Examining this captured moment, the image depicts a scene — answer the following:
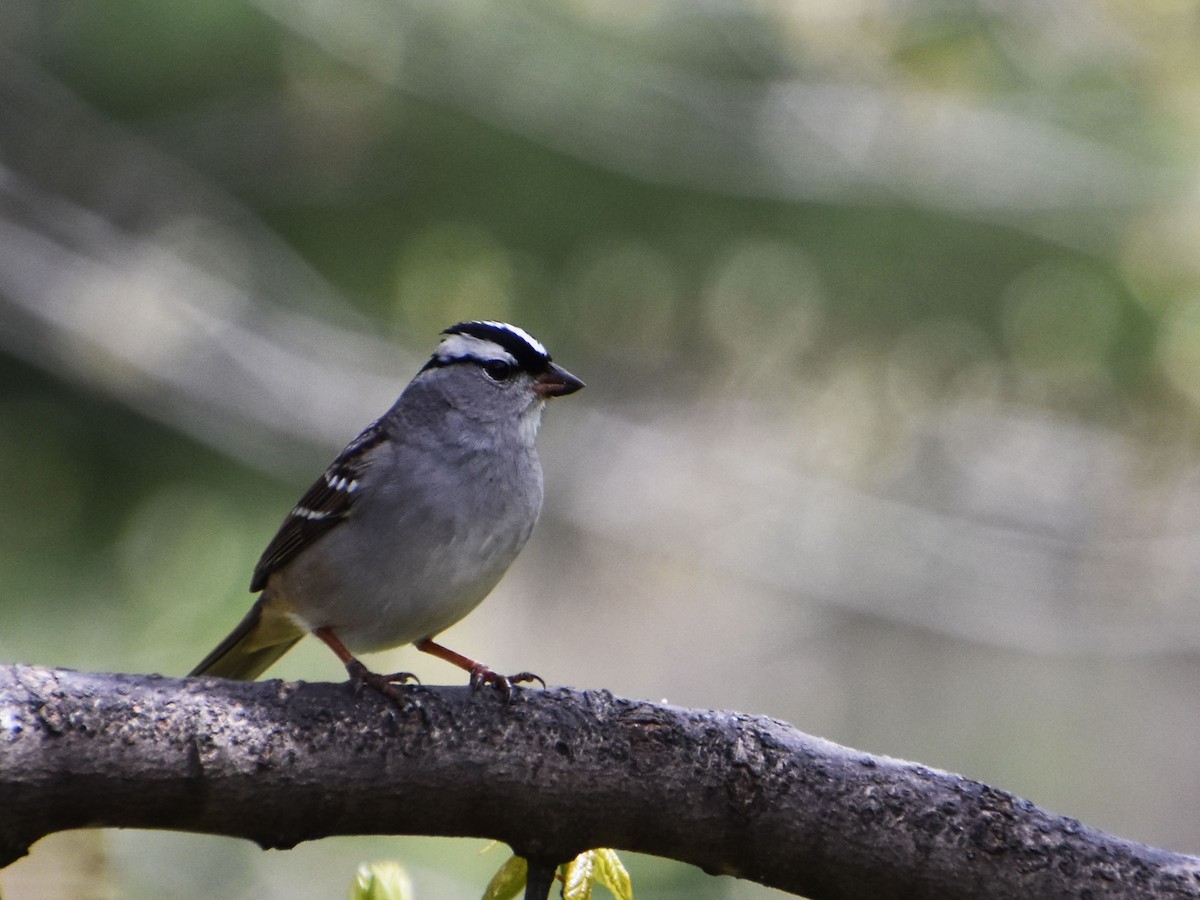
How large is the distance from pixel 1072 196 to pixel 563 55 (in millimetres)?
2963

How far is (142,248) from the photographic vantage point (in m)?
7.59

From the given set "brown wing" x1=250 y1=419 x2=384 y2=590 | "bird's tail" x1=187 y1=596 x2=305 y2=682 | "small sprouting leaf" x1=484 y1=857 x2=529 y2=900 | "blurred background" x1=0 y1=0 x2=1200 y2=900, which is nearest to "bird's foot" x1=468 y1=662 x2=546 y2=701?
"small sprouting leaf" x1=484 y1=857 x2=529 y2=900

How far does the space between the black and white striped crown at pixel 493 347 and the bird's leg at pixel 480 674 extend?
0.85m

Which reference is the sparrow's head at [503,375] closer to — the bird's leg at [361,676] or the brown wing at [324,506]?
the brown wing at [324,506]

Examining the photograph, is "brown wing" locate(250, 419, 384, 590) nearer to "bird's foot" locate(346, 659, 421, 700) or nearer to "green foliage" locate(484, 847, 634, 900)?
"bird's foot" locate(346, 659, 421, 700)

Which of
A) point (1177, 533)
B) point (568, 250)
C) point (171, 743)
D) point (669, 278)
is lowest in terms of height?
point (171, 743)

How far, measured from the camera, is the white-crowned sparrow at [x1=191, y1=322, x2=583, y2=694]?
3.17 metres

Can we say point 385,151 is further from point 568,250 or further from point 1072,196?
point 1072,196

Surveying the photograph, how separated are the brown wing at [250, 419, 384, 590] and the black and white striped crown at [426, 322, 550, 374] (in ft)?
1.09

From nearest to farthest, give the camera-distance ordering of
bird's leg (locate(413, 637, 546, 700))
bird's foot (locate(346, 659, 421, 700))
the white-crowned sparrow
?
bird's foot (locate(346, 659, 421, 700))
bird's leg (locate(413, 637, 546, 700))
the white-crowned sparrow

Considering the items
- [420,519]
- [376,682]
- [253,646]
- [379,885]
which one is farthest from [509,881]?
[253,646]

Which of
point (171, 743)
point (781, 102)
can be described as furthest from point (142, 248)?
point (171, 743)

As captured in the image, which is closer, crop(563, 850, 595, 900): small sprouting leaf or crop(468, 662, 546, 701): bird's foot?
crop(563, 850, 595, 900): small sprouting leaf

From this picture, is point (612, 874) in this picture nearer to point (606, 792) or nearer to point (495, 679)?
point (606, 792)
